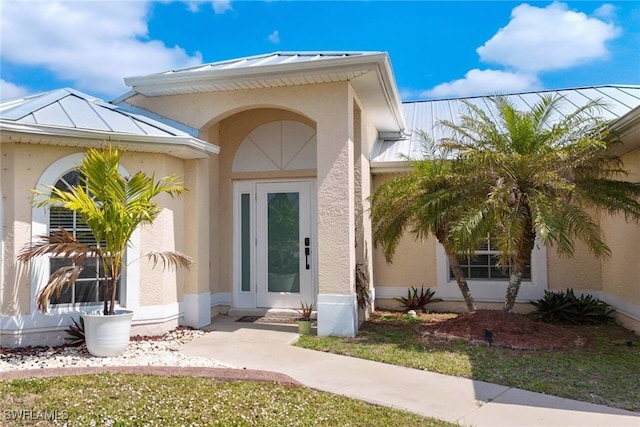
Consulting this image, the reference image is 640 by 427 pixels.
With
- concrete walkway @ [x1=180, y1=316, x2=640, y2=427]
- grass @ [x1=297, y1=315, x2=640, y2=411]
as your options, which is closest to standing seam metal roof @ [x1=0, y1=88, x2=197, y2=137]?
concrete walkway @ [x1=180, y1=316, x2=640, y2=427]

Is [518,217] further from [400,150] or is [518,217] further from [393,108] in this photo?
[400,150]

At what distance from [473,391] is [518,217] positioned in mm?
3403

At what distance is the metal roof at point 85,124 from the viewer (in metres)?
7.53

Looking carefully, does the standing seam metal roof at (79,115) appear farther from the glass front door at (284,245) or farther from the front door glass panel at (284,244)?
the front door glass panel at (284,244)

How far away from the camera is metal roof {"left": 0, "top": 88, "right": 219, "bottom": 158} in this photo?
24.7ft

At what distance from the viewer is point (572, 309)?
9.80 metres

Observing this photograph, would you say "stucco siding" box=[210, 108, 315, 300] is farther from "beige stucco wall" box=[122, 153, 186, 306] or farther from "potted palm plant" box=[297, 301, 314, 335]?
"potted palm plant" box=[297, 301, 314, 335]

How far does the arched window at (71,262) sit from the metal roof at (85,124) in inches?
30.9

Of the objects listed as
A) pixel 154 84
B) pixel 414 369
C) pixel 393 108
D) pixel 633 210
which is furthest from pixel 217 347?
pixel 633 210

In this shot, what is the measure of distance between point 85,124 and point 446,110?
11200mm

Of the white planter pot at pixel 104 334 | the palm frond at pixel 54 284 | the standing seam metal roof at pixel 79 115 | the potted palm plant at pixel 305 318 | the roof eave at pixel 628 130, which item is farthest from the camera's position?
the potted palm plant at pixel 305 318

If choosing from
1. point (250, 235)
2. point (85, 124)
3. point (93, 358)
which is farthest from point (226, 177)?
point (93, 358)

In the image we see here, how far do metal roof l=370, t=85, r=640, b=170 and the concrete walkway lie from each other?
18.2ft

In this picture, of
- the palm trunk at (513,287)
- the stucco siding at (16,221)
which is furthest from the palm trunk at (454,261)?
the stucco siding at (16,221)
